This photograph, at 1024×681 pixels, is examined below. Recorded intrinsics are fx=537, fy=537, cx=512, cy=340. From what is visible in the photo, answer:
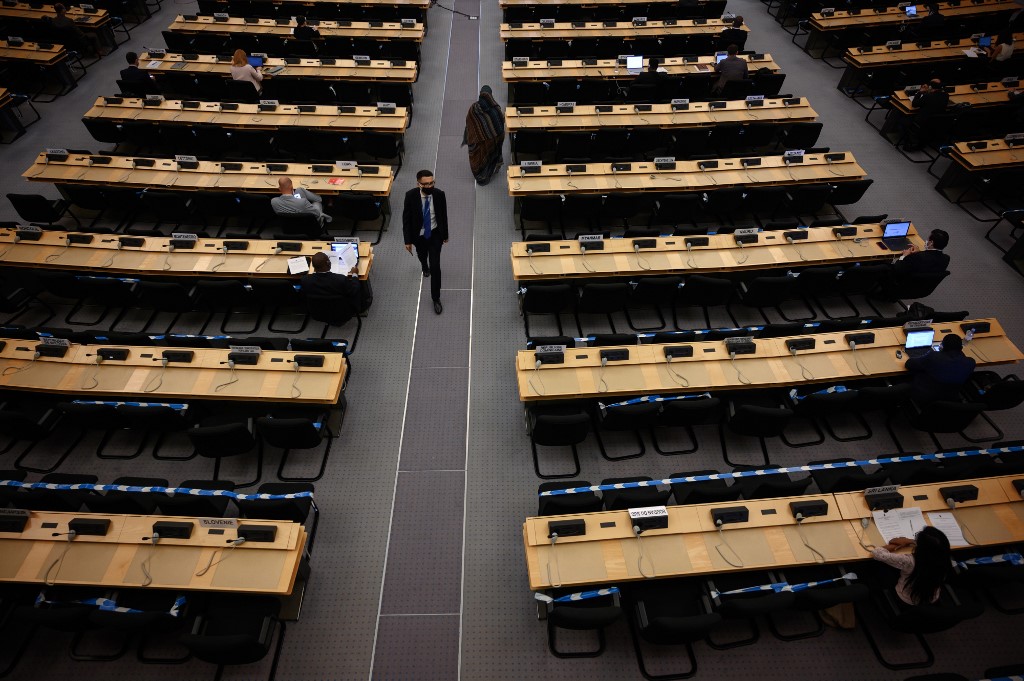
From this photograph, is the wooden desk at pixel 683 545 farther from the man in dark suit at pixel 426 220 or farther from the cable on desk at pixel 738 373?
the man in dark suit at pixel 426 220

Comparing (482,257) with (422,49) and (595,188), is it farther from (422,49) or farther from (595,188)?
(422,49)

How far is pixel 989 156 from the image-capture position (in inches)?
336

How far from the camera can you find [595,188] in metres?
7.83

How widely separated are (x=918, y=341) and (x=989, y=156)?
498 centimetres

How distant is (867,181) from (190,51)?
1263 centimetres

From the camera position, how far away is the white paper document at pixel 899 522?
4.58 meters

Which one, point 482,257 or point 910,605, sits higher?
point 482,257

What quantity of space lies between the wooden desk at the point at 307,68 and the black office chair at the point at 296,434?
6.97 m

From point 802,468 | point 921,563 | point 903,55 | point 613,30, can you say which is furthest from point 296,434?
point 903,55

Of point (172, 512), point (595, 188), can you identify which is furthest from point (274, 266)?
point (595, 188)

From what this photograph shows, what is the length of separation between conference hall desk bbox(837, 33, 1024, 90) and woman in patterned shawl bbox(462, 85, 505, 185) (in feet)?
25.2

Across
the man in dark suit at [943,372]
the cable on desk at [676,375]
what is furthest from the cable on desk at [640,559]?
the man in dark suit at [943,372]

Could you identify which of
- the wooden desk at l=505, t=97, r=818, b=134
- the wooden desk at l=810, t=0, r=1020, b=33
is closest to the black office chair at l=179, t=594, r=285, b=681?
the wooden desk at l=505, t=97, r=818, b=134

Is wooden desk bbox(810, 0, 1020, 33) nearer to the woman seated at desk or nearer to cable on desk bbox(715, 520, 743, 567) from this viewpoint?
the woman seated at desk
